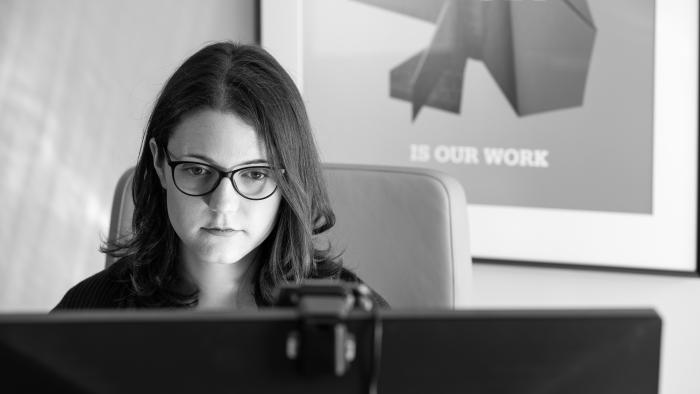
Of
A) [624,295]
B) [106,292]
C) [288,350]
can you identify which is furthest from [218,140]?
[624,295]

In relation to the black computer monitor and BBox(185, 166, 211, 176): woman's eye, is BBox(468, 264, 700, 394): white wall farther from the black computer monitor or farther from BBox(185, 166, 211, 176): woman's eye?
the black computer monitor

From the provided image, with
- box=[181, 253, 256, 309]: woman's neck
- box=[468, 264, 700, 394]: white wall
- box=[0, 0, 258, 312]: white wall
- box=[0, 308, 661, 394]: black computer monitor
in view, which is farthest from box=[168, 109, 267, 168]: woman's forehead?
box=[0, 0, 258, 312]: white wall

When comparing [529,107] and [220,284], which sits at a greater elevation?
[529,107]

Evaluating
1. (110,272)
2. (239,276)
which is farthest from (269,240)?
(110,272)

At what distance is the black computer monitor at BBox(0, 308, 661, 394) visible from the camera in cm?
64

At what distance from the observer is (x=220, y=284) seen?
147 cm

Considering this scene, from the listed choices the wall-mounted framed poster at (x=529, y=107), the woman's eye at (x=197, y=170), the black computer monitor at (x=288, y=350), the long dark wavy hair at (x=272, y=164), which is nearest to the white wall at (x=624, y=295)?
the wall-mounted framed poster at (x=529, y=107)

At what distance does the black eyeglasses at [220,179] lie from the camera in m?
1.29

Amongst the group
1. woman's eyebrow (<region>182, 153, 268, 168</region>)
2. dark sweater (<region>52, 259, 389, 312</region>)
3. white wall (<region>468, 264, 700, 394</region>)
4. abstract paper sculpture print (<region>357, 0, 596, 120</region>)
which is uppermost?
abstract paper sculpture print (<region>357, 0, 596, 120</region>)

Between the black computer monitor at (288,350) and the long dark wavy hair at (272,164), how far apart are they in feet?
2.33

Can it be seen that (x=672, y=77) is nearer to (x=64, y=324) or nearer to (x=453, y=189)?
(x=453, y=189)

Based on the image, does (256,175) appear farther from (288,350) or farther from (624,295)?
(624,295)

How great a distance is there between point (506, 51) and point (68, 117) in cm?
125

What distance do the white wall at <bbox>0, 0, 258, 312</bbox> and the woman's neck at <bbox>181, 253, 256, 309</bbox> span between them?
4.02 feet
